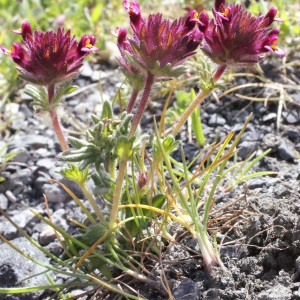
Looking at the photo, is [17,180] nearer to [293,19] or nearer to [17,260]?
[17,260]

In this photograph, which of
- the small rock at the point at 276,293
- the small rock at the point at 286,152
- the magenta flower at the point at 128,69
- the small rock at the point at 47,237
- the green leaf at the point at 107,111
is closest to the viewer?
the small rock at the point at 276,293

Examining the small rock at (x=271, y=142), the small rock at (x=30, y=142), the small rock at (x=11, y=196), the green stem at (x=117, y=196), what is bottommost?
the small rock at (x=11, y=196)

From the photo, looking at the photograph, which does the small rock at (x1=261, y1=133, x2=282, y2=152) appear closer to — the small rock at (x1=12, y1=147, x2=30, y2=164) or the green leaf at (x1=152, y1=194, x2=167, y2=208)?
the green leaf at (x1=152, y1=194, x2=167, y2=208)

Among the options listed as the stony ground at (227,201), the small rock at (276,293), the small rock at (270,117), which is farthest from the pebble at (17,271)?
the small rock at (270,117)

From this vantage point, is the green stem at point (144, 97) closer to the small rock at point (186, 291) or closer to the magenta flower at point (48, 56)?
the magenta flower at point (48, 56)

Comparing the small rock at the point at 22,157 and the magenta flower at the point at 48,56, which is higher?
the magenta flower at the point at 48,56

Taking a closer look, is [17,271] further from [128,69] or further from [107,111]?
[128,69]
